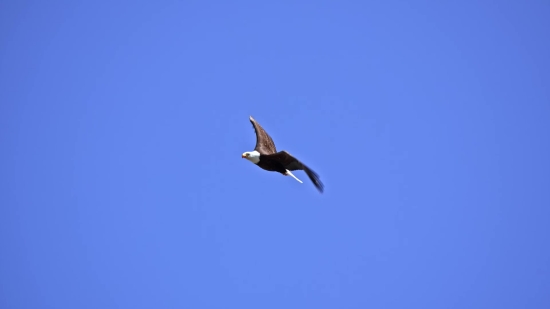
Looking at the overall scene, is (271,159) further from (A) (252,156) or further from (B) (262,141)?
(B) (262,141)

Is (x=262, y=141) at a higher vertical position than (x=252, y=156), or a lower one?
higher

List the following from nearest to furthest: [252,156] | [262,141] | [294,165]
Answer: [294,165] < [252,156] < [262,141]

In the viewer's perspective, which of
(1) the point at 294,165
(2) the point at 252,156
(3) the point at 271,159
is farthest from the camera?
(2) the point at 252,156

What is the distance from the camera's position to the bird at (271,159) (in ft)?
64.3

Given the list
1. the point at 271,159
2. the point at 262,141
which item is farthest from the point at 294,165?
the point at 262,141

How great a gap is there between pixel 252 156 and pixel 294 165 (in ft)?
6.73

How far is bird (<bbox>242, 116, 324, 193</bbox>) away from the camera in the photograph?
1960cm

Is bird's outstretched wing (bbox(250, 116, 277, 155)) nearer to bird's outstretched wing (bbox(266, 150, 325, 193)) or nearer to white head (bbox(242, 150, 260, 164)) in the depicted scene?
white head (bbox(242, 150, 260, 164))

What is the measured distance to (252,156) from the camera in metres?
22.5

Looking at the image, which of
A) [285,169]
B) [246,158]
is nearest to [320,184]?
[285,169]

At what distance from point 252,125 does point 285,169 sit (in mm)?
3880

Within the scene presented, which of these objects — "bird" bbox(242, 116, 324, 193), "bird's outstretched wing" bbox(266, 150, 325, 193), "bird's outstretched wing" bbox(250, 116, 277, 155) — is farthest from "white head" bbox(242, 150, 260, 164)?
"bird's outstretched wing" bbox(266, 150, 325, 193)

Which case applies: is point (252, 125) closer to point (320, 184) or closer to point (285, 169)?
point (285, 169)

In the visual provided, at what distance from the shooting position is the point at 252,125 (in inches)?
988
